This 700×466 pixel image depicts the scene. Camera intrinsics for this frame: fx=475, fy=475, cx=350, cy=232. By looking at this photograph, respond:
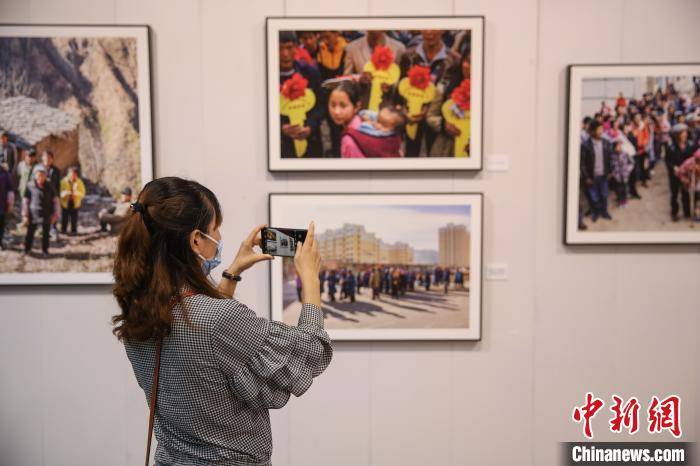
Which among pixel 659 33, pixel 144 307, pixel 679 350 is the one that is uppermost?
pixel 659 33

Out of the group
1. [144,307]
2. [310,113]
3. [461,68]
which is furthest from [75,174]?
[461,68]

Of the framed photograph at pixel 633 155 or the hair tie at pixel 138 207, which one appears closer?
the hair tie at pixel 138 207

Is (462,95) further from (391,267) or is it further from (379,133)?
(391,267)

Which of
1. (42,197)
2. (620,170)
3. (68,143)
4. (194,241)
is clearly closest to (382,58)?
(620,170)

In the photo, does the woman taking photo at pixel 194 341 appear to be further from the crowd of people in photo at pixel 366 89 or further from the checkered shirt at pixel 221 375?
the crowd of people in photo at pixel 366 89

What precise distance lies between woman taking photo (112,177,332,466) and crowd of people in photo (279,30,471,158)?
2.76ft

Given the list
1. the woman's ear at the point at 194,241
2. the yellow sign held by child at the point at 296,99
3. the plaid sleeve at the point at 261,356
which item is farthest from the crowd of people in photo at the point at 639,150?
the woman's ear at the point at 194,241

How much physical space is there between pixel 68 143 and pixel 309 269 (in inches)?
48.8

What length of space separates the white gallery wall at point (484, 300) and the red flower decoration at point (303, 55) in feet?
0.47

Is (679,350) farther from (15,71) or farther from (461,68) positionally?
(15,71)

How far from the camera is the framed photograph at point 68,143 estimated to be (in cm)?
179

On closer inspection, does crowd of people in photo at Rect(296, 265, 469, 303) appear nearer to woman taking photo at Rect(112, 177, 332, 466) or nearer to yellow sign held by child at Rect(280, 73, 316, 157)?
yellow sign held by child at Rect(280, 73, 316, 157)

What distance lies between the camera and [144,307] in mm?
962

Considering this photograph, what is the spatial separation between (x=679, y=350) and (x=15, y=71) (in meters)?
2.78
